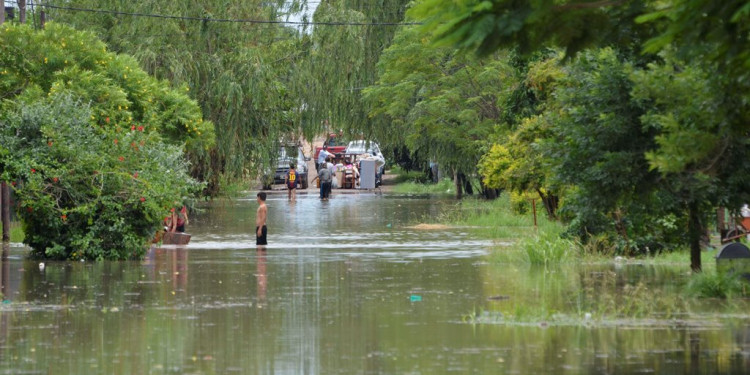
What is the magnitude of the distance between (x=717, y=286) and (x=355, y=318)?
199 inches

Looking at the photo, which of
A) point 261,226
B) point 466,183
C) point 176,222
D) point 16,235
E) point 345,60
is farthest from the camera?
point 466,183

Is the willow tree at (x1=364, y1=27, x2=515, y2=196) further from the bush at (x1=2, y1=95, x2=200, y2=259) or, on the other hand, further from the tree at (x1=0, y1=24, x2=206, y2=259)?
the bush at (x1=2, y1=95, x2=200, y2=259)

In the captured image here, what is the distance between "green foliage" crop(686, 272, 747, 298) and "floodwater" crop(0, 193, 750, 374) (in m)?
0.44

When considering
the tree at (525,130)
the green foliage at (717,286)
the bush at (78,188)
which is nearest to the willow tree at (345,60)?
the tree at (525,130)

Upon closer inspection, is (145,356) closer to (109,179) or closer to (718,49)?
(718,49)

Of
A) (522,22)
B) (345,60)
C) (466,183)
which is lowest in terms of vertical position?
(466,183)

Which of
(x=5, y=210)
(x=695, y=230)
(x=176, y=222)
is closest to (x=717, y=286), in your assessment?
(x=695, y=230)

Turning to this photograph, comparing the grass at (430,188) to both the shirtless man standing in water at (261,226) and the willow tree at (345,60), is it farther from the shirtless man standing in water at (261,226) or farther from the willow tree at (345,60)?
the shirtless man standing in water at (261,226)

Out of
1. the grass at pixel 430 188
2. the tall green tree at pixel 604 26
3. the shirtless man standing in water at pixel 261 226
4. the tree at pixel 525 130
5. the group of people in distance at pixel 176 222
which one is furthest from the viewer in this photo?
the grass at pixel 430 188

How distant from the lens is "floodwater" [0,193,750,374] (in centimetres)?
1176

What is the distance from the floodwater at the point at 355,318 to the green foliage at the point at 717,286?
44 cm

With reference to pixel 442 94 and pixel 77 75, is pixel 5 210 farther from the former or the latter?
pixel 442 94

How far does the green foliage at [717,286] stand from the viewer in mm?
16609

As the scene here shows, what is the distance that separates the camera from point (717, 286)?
16.6m
